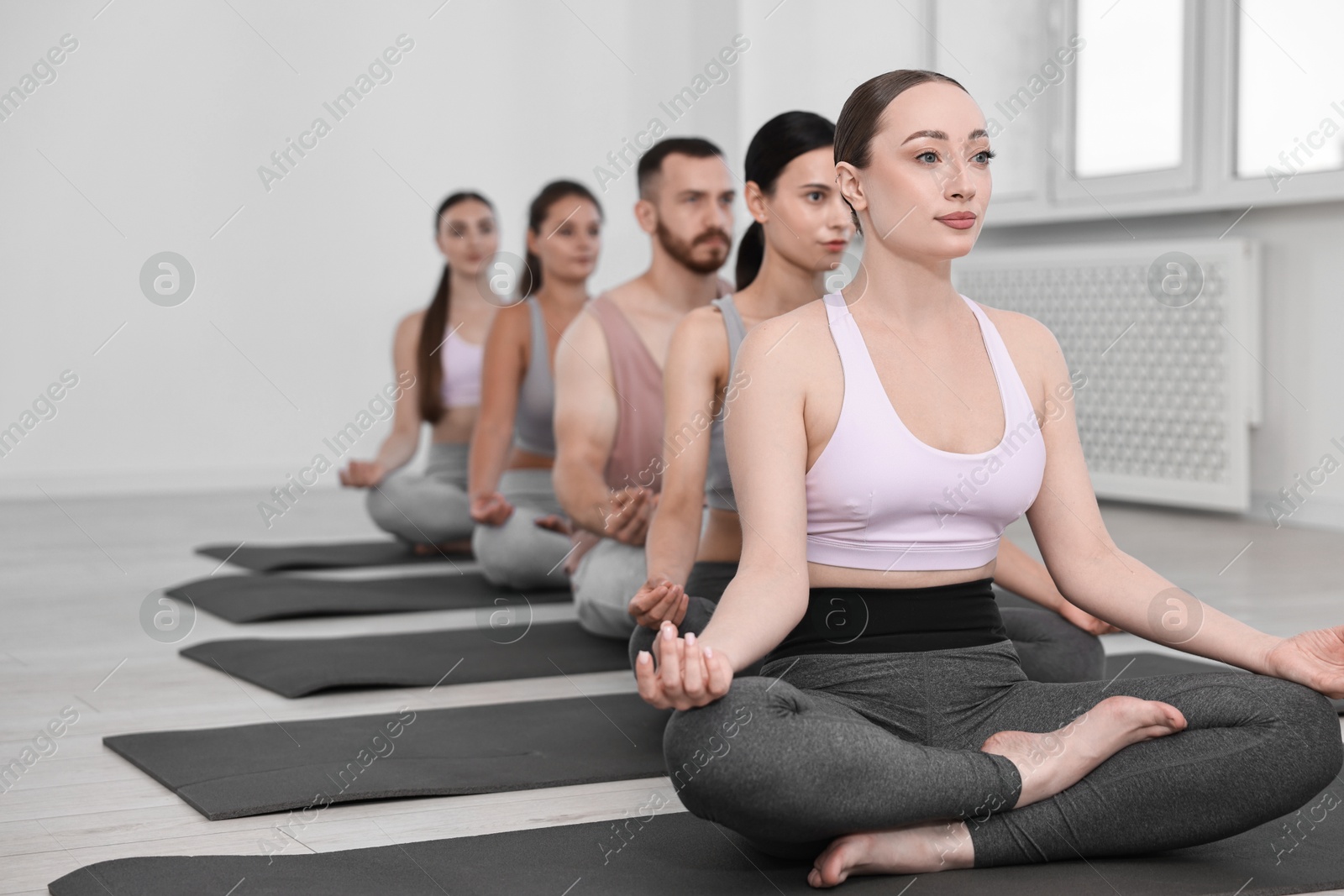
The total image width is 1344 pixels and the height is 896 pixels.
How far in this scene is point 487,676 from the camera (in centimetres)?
242

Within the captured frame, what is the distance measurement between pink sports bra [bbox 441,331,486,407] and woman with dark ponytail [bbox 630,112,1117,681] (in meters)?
1.86

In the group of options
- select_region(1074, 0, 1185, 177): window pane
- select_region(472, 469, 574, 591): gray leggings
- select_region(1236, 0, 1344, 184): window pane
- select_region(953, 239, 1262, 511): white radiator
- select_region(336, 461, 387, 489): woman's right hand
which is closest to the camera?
select_region(472, 469, 574, 591): gray leggings

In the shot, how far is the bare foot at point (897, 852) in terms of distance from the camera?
51.9 inches

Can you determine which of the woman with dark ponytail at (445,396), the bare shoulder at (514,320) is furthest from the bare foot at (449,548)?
the bare shoulder at (514,320)

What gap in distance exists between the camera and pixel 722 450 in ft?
6.82

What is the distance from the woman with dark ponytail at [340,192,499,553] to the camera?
382 centimetres

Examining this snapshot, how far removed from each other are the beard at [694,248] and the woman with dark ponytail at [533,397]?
2.57 feet

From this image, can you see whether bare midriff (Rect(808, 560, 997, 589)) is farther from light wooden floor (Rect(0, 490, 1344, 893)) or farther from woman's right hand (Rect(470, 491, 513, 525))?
woman's right hand (Rect(470, 491, 513, 525))

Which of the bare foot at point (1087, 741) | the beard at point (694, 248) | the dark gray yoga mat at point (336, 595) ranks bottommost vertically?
the dark gray yoga mat at point (336, 595)

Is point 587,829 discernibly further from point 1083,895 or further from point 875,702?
point 1083,895

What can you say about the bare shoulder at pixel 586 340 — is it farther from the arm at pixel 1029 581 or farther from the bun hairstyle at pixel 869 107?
the bun hairstyle at pixel 869 107

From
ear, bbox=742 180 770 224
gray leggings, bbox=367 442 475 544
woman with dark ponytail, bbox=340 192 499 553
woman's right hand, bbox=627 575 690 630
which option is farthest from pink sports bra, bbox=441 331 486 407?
woman's right hand, bbox=627 575 690 630

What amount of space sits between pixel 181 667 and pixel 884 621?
1.52 m

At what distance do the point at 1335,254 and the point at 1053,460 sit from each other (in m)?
2.90
